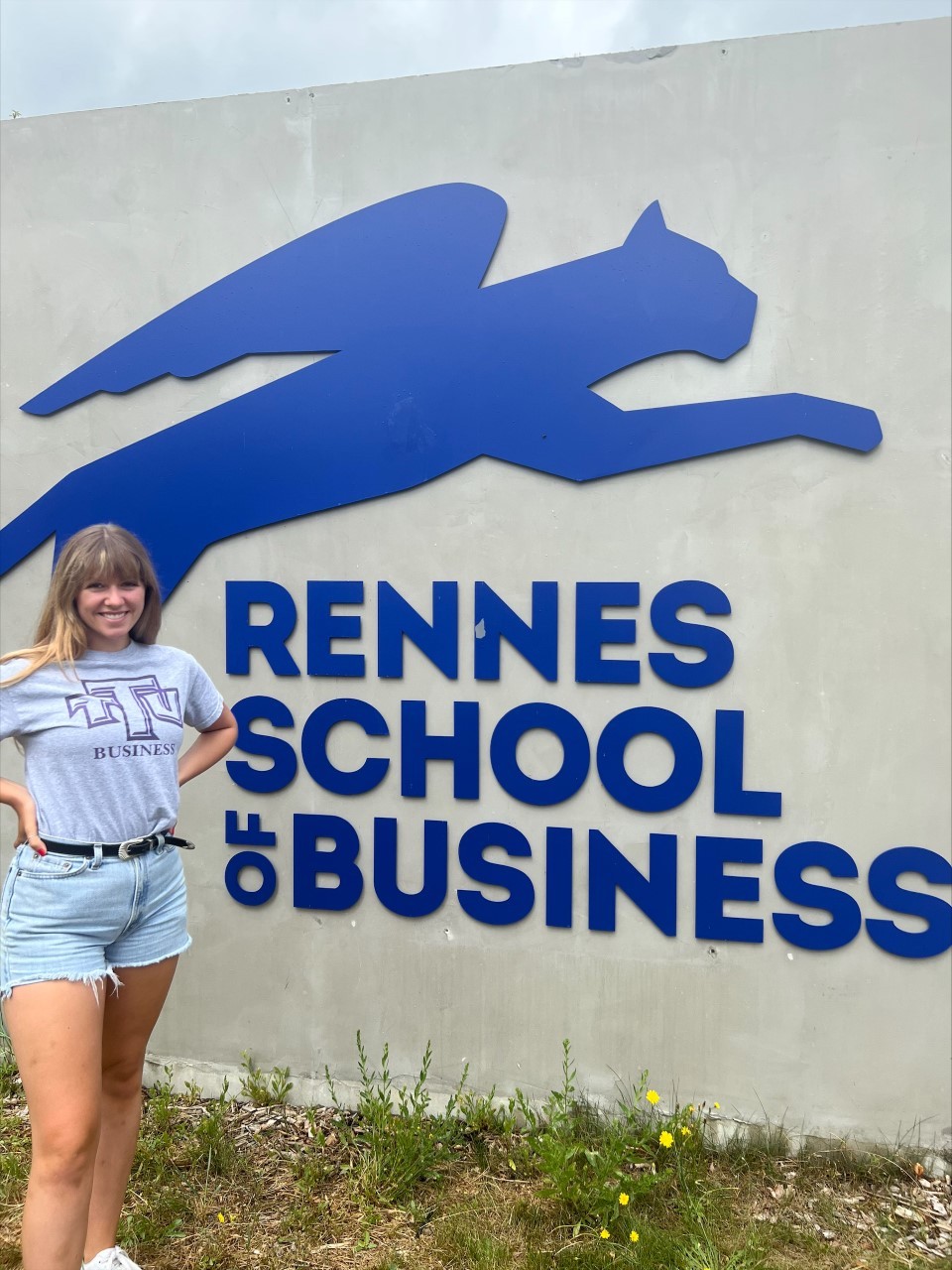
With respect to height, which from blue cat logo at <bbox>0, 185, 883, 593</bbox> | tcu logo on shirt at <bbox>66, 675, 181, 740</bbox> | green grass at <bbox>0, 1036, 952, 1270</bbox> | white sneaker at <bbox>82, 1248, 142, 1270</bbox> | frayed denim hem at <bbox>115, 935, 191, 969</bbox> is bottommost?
green grass at <bbox>0, 1036, 952, 1270</bbox>

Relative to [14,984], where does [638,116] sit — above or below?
above

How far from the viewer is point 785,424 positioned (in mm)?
2836

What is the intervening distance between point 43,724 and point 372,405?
1.53 m

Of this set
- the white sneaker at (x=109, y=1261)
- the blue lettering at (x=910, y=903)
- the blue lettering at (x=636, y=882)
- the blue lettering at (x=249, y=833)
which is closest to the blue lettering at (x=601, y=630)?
the blue lettering at (x=636, y=882)

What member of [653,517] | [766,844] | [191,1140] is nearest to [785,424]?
[653,517]

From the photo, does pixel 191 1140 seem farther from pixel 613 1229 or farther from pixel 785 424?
pixel 785 424

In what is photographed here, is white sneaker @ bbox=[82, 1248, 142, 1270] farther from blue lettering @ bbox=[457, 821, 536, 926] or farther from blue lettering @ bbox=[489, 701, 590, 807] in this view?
blue lettering @ bbox=[489, 701, 590, 807]

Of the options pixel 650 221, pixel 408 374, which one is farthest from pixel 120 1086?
pixel 650 221

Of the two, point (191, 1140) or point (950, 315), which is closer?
point (950, 315)

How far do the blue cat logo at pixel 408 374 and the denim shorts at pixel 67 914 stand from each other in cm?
144

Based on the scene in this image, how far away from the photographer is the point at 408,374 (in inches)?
120

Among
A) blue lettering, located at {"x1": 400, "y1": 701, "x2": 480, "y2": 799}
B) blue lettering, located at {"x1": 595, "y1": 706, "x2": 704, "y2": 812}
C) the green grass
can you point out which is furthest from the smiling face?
the green grass

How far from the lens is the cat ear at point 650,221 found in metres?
2.89

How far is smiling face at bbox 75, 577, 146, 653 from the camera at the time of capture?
6.70ft
